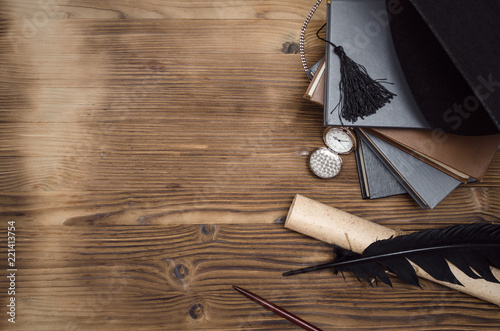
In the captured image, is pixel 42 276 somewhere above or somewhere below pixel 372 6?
below

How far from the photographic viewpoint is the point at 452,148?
73 centimetres

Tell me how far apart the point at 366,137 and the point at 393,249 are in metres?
0.25

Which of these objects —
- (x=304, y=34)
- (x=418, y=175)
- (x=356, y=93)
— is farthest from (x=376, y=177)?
(x=304, y=34)

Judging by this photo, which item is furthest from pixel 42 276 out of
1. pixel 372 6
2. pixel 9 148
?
pixel 372 6

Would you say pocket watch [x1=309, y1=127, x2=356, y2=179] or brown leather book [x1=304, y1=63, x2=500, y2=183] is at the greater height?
pocket watch [x1=309, y1=127, x2=356, y2=179]

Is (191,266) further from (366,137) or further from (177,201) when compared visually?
(366,137)

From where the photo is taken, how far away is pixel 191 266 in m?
0.81

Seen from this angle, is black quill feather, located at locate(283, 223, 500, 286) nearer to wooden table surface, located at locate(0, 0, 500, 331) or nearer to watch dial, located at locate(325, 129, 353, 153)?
wooden table surface, located at locate(0, 0, 500, 331)

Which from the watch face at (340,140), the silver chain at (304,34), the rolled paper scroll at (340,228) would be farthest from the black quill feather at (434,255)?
the silver chain at (304,34)

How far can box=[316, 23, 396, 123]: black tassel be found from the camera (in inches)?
28.5

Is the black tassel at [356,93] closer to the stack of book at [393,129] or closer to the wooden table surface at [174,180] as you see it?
the stack of book at [393,129]

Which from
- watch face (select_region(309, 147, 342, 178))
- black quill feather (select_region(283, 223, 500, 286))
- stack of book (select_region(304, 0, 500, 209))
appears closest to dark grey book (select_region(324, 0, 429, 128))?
stack of book (select_region(304, 0, 500, 209))

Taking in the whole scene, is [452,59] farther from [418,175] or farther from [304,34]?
[304,34]

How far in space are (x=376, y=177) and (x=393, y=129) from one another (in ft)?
0.39
